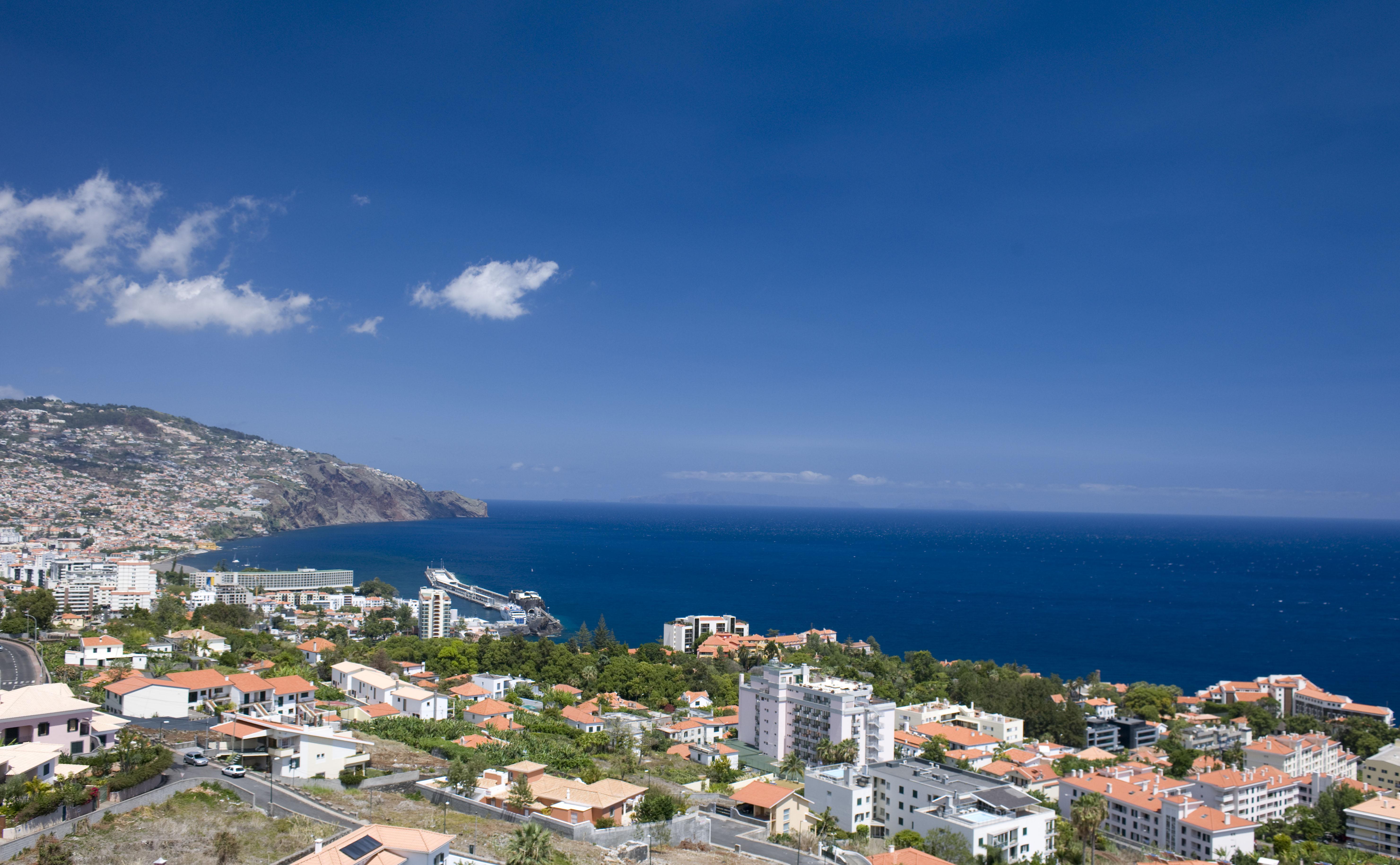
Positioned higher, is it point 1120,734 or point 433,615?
point 433,615

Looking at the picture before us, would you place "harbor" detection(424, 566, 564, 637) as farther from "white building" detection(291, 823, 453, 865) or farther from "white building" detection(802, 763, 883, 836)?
"white building" detection(291, 823, 453, 865)

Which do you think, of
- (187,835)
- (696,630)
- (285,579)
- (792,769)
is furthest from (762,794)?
(285,579)

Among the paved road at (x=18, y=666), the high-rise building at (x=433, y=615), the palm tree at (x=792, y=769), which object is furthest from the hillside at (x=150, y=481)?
the palm tree at (x=792, y=769)

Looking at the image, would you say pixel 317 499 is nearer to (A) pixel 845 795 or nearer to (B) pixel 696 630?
(B) pixel 696 630

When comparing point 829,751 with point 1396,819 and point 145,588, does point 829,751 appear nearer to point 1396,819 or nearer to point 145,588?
point 1396,819

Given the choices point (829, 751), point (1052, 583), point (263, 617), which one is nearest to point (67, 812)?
point (829, 751)

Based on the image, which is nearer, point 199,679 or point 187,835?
point 187,835

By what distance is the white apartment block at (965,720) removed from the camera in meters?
37.1

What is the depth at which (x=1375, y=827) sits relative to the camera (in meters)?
29.2

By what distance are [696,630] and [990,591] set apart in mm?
44659

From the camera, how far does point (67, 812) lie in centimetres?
1364

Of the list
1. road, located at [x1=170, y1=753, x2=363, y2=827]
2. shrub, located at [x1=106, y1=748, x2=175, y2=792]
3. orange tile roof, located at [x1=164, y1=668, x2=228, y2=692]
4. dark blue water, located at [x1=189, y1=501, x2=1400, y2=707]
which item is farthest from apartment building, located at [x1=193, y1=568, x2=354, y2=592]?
shrub, located at [x1=106, y1=748, x2=175, y2=792]

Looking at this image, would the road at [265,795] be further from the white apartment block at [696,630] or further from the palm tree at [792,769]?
the white apartment block at [696,630]

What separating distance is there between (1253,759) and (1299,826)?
6658 millimetres
